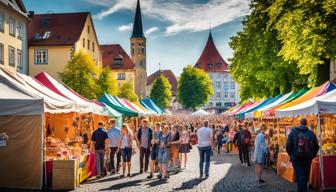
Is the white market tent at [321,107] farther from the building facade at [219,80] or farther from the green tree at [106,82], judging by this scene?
the building facade at [219,80]

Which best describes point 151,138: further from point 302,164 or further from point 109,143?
point 302,164

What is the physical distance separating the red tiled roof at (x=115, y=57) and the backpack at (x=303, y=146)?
82.6 meters

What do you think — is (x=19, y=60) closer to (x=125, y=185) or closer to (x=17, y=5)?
(x=17, y=5)

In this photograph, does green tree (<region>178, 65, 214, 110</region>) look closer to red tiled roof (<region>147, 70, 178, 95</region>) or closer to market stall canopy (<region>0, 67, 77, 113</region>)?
red tiled roof (<region>147, 70, 178, 95</region>)

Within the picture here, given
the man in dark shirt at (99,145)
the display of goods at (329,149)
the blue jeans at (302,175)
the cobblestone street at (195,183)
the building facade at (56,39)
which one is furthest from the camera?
the building facade at (56,39)

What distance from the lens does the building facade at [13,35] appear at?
3991 cm

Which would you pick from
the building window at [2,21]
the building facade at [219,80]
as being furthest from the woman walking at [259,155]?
the building facade at [219,80]

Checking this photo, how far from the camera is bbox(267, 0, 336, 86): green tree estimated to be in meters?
19.8

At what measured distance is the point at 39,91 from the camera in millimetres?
14281

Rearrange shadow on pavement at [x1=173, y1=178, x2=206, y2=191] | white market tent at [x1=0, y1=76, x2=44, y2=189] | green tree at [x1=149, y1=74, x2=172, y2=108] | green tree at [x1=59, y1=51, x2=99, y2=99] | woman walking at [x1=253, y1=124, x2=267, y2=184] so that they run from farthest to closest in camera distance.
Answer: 1. green tree at [x1=149, y1=74, x2=172, y2=108]
2. green tree at [x1=59, y1=51, x2=99, y2=99]
3. woman walking at [x1=253, y1=124, x2=267, y2=184]
4. shadow on pavement at [x1=173, y1=178, x2=206, y2=191]
5. white market tent at [x1=0, y1=76, x2=44, y2=189]

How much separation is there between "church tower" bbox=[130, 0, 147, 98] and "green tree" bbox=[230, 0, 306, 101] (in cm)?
6837

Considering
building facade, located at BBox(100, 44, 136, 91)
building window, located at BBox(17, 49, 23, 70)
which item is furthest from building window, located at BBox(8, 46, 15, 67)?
building facade, located at BBox(100, 44, 136, 91)

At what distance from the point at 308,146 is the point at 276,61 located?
68.2 feet

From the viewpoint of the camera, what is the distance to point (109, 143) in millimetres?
16531
